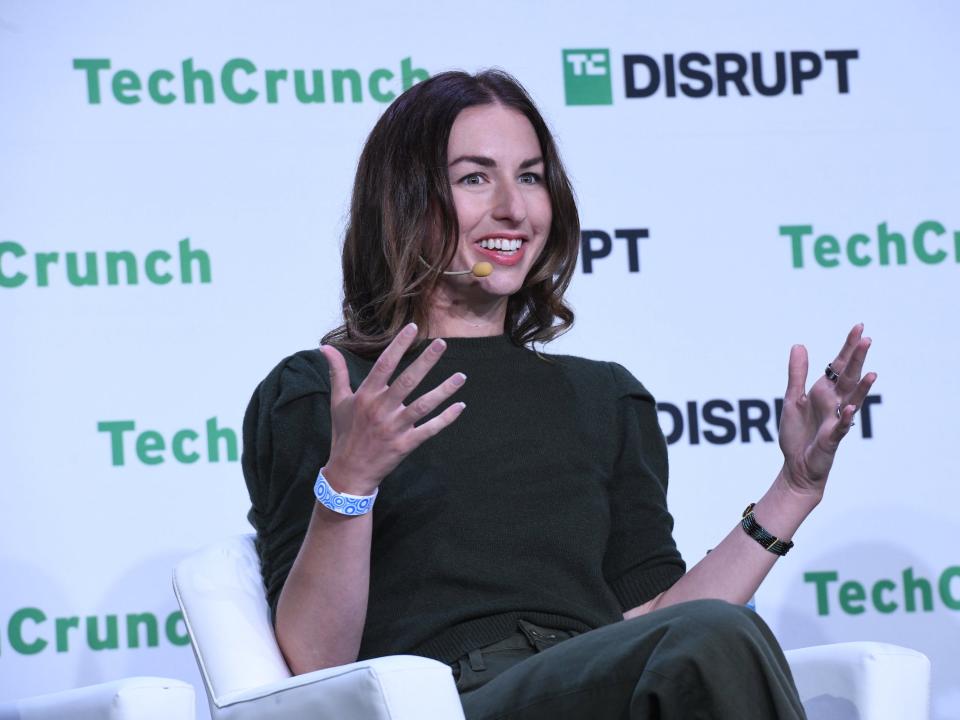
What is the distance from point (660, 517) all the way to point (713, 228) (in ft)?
3.48

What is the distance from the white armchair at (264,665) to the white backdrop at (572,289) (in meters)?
0.82

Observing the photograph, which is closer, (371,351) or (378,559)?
(378,559)

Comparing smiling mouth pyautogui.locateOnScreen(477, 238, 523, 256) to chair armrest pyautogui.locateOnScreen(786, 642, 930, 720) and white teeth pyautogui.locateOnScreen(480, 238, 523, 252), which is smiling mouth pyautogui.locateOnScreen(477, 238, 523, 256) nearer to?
white teeth pyautogui.locateOnScreen(480, 238, 523, 252)

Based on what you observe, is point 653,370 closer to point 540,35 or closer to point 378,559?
point 540,35

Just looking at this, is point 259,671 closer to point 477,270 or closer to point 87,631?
point 477,270

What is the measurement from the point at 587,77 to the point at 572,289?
18.6 inches

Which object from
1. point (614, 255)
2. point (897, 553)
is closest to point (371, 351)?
point (614, 255)

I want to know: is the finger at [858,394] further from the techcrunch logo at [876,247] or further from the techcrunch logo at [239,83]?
the techcrunch logo at [239,83]

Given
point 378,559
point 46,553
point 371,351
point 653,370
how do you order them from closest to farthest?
point 378,559
point 371,351
point 46,553
point 653,370

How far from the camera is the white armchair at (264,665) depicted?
1551mm

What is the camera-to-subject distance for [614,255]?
2.90m

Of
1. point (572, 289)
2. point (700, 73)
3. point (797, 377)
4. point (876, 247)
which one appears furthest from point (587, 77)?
point (797, 377)

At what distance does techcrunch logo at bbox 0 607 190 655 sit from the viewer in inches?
103

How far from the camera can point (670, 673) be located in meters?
1.29
